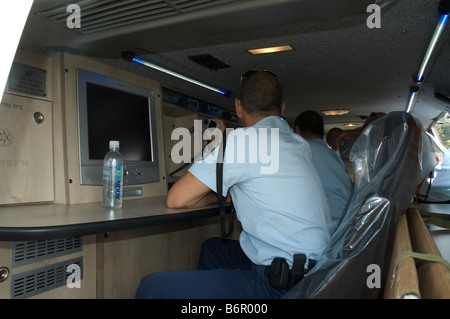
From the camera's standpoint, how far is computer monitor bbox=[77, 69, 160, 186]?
1.85m

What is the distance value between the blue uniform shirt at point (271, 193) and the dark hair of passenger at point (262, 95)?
21 centimetres

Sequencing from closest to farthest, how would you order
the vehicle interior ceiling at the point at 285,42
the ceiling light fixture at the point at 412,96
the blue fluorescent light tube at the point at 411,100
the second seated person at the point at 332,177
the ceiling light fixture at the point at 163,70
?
the vehicle interior ceiling at the point at 285,42
the second seated person at the point at 332,177
the ceiling light fixture at the point at 163,70
the ceiling light fixture at the point at 412,96
the blue fluorescent light tube at the point at 411,100

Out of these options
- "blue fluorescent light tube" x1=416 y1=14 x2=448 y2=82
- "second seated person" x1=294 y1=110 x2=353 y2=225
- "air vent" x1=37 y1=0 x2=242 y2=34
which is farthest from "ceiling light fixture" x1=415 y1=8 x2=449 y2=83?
"air vent" x1=37 y1=0 x2=242 y2=34

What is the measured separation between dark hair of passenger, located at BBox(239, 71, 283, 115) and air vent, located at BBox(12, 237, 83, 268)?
110cm

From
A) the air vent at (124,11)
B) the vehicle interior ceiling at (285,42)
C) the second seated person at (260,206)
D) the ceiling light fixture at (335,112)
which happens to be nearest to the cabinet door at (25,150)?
the vehicle interior ceiling at (285,42)

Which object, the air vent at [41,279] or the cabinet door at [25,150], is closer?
the air vent at [41,279]

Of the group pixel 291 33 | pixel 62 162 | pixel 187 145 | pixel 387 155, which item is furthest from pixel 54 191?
pixel 291 33

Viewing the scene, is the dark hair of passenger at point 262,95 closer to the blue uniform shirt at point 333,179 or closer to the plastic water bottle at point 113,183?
the plastic water bottle at point 113,183

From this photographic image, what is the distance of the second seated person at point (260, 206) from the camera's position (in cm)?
138

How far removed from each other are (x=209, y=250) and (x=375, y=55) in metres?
2.01

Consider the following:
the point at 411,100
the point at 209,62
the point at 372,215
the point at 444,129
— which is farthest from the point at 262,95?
the point at 444,129

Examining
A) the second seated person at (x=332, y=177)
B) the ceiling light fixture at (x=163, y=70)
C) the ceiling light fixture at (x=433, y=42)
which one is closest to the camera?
the ceiling light fixture at (x=433, y=42)

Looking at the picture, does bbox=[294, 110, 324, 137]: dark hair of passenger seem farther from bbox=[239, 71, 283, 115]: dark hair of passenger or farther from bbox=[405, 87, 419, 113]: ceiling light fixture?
bbox=[405, 87, 419, 113]: ceiling light fixture

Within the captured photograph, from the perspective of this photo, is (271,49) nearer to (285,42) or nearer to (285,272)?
(285,42)
